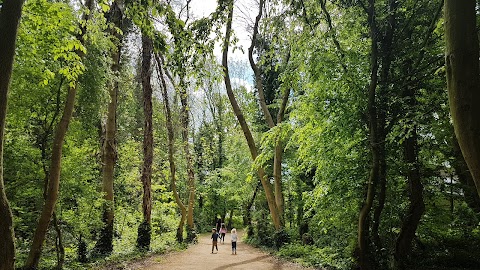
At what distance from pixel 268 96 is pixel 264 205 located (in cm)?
746

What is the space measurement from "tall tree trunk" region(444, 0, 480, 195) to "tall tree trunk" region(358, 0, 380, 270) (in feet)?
13.9

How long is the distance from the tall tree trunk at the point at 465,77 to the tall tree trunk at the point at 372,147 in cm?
423

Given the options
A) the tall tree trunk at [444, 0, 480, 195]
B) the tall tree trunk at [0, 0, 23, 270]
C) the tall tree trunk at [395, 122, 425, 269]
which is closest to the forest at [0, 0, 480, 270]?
the tall tree trunk at [395, 122, 425, 269]

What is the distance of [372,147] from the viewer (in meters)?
6.84

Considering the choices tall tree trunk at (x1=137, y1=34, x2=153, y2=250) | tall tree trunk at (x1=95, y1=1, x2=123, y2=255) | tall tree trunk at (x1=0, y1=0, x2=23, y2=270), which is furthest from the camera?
tall tree trunk at (x1=137, y1=34, x2=153, y2=250)

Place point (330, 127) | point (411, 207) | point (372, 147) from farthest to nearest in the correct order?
1. point (330, 127)
2. point (411, 207)
3. point (372, 147)

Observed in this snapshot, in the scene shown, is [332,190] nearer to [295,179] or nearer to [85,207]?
[85,207]

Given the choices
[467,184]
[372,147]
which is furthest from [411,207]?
[467,184]

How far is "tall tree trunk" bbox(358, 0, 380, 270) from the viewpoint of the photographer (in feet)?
22.3

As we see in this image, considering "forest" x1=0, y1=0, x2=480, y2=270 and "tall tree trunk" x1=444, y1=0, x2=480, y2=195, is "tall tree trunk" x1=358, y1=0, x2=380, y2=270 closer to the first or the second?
"forest" x1=0, y1=0, x2=480, y2=270

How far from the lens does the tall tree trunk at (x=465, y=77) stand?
252 centimetres

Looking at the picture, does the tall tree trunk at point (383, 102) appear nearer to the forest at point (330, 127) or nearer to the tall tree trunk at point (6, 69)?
the forest at point (330, 127)

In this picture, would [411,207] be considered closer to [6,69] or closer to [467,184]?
[467,184]

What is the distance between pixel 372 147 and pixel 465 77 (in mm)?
4439
